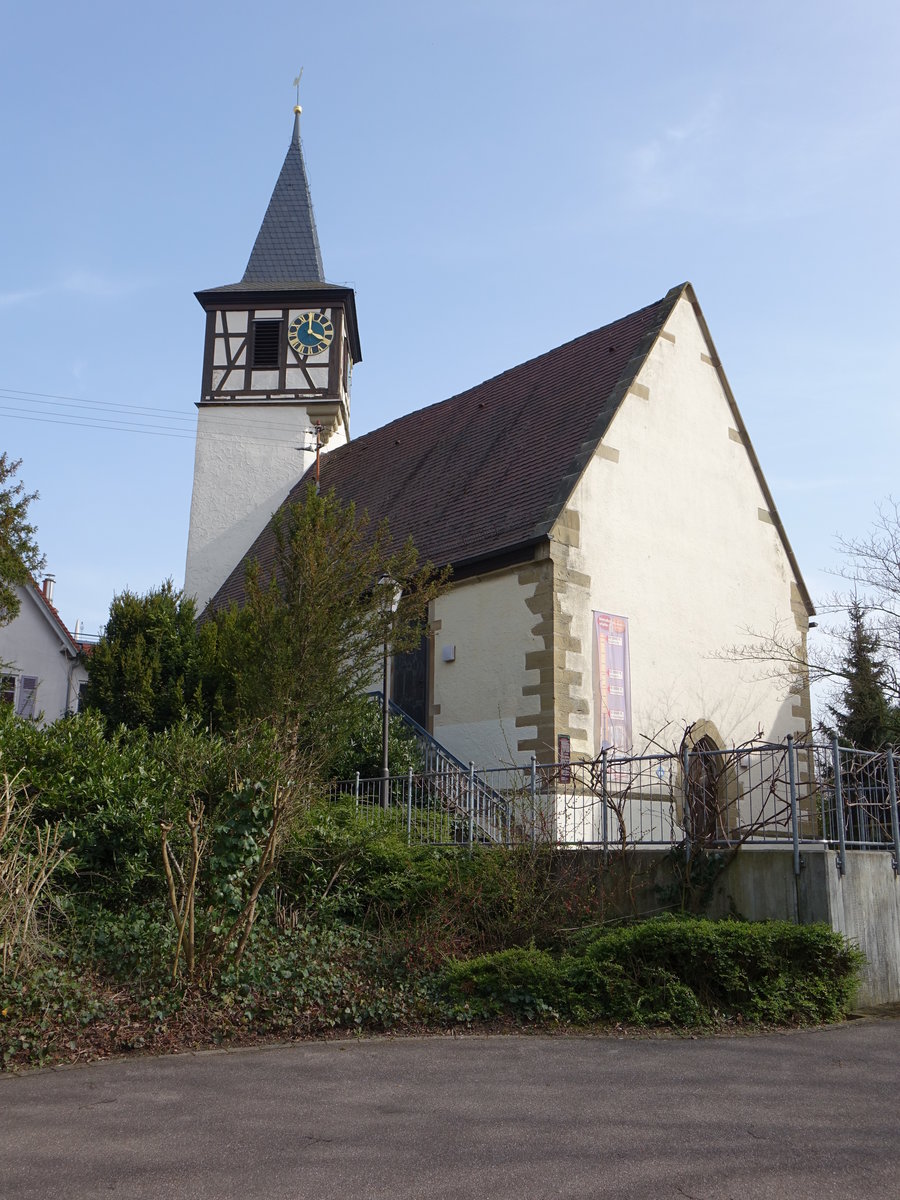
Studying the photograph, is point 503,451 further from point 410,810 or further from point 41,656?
point 41,656

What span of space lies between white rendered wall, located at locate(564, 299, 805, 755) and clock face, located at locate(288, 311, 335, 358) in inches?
445

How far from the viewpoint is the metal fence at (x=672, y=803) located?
968cm

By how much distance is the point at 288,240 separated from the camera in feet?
96.3

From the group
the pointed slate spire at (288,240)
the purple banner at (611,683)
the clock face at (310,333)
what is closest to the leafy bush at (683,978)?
the purple banner at (611,683)

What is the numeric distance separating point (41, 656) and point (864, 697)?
17277 millimetres

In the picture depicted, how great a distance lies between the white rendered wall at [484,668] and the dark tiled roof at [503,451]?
0.61 m

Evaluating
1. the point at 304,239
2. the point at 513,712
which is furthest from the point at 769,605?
the point at 304,239

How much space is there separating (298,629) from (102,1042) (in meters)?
6.23

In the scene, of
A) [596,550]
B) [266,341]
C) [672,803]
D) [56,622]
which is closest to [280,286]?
[266,341]

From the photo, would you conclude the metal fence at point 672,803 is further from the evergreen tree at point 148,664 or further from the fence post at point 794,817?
the evergreen tree at point 148,664

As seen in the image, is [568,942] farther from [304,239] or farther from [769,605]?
[304,239]

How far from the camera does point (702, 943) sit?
8.13 meters

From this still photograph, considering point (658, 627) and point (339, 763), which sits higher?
point (658, 627)

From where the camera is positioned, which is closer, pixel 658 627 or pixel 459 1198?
pixel 459 1198
